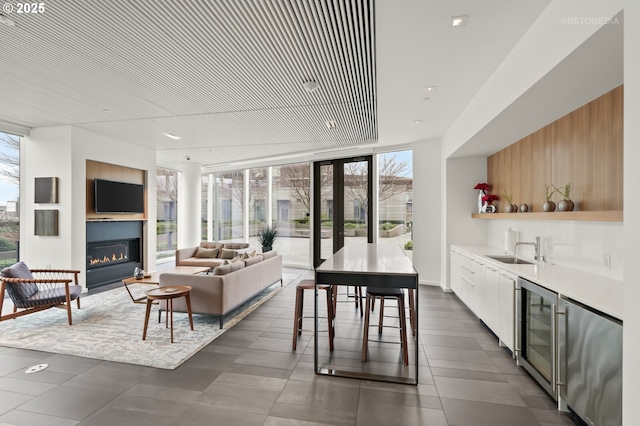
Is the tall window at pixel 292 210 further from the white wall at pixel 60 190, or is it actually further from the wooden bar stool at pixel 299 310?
the wooden bar stool at pixel 299 310

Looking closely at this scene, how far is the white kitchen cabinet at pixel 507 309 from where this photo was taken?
2.92m

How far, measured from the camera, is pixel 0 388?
2521 millimetres

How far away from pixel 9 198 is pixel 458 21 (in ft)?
23.7

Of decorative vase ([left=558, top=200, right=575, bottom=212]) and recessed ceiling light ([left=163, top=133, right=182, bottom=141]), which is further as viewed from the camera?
recessed ceiling light ([left=163, top=133, right=182, bottom=141])

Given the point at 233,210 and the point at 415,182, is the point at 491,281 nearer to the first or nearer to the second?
the point at 415,182

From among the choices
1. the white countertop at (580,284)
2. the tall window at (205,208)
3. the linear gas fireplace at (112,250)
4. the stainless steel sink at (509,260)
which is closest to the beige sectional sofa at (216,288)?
the linear gas fireplace at (112,250)

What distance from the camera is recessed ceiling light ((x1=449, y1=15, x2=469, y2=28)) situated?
7.49 ft

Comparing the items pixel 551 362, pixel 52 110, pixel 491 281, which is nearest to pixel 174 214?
pixel 52 110

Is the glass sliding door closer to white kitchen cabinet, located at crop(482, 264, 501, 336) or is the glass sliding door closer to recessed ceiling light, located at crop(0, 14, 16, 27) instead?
white kitchen cabinet, located at crop(482, 264, 501, 336)

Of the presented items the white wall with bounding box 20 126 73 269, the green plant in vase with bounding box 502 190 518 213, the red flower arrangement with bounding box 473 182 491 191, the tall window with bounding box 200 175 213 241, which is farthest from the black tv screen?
the green plant in vase with bounding box 502 190 518 213

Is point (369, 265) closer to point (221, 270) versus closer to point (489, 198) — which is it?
point (221, 270)

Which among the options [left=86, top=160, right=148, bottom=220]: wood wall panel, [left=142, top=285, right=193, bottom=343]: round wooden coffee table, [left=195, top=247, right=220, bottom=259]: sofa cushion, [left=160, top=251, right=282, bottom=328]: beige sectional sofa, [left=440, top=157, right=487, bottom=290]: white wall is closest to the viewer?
[left=142, top=285, right=193, bottom=343]: round wooden coffee table

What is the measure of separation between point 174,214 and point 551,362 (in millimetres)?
9295

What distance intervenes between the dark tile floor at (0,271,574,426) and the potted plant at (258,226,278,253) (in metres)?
4.91
